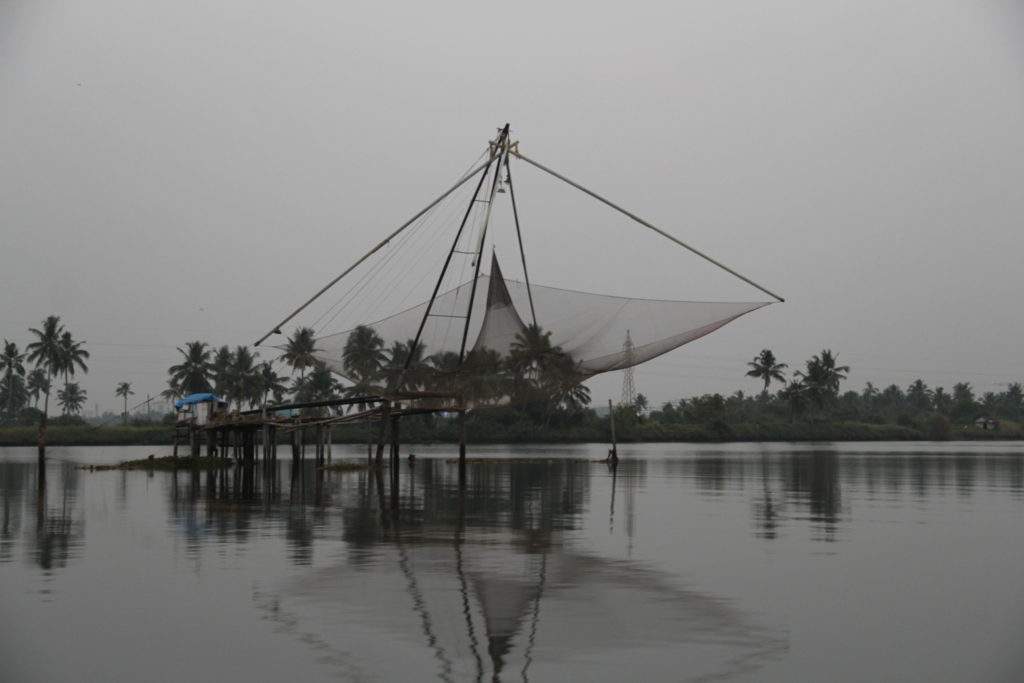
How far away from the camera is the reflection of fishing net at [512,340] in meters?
22.9

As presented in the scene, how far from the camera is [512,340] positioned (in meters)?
26.7

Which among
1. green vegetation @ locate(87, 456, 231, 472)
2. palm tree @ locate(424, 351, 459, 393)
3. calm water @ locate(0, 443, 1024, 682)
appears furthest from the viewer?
green vegetation @ locate(87, 456, 231, 472)

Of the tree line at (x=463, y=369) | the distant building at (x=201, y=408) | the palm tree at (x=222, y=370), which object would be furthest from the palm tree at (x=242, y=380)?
the tree line at (x=463, y=369)

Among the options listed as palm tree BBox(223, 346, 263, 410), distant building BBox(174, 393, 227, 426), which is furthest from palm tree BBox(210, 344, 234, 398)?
distant building BBox(174, 393, 227, 426)

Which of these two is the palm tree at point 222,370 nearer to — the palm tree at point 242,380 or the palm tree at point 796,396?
the palm tree at point 242,380

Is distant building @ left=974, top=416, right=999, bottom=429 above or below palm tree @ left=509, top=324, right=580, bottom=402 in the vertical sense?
below

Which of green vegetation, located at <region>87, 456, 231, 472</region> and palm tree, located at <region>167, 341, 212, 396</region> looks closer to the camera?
green vegetation, located at <region>87, 456, 231, 472</region>

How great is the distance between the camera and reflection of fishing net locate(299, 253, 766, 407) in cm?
2292

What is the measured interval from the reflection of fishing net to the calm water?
348cm

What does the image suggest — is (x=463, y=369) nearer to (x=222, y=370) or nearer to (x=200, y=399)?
(x=200, y=399)

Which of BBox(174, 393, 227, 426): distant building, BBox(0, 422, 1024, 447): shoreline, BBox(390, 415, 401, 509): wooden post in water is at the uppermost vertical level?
BBox(174, 393, 227, 426): distant building

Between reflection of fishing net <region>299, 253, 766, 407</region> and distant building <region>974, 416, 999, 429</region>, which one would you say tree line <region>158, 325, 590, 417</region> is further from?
distant building <region>974, 416, 999, 429</region>

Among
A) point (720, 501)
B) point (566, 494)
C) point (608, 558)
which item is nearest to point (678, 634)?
point (608, 558)

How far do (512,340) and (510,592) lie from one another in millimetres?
14558
